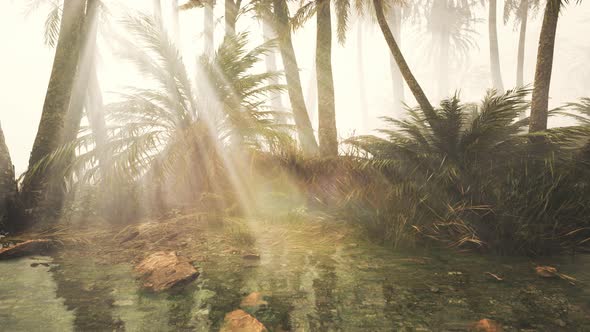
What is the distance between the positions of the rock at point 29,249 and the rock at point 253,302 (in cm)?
281

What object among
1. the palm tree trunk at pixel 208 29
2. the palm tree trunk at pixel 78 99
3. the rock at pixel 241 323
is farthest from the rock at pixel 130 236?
the palm tree trunk at pixel 208 29

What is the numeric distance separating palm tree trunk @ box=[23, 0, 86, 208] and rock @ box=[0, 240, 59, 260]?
131 centimetres

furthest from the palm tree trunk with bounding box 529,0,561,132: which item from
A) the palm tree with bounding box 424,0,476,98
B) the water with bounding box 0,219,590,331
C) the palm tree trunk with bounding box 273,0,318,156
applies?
the palm tree with bounding box 424,0,476,98

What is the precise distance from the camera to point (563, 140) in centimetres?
407

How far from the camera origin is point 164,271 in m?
3.04

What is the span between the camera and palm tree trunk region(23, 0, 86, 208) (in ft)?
17.0

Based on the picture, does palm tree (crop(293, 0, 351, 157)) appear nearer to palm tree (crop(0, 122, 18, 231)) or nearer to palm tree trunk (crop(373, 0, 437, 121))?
palm tree trunk (crop(373, 0, 437, 121))

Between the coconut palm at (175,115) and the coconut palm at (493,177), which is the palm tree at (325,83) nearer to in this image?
the coconut palm at (175,115)

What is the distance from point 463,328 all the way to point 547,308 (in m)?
0.71

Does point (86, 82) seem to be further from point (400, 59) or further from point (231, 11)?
point (400, 59)

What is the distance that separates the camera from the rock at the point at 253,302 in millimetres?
2496

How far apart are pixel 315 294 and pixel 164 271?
1.36 m

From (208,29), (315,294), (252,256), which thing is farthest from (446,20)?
(315,294)

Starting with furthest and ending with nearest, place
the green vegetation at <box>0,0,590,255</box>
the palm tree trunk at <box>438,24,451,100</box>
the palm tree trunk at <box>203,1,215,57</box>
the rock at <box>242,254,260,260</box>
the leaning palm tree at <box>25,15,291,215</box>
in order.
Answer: the palm tree trunk at <box>438,24,451,100</box>, the palm tree trunk at <box>203,1,215,57</box>, the leaning palm tree at <box>25,15,291,215</box>, the green vegetation at <box>0,0,590,255</box>, the rock at <box>242,254,260,260</box>
